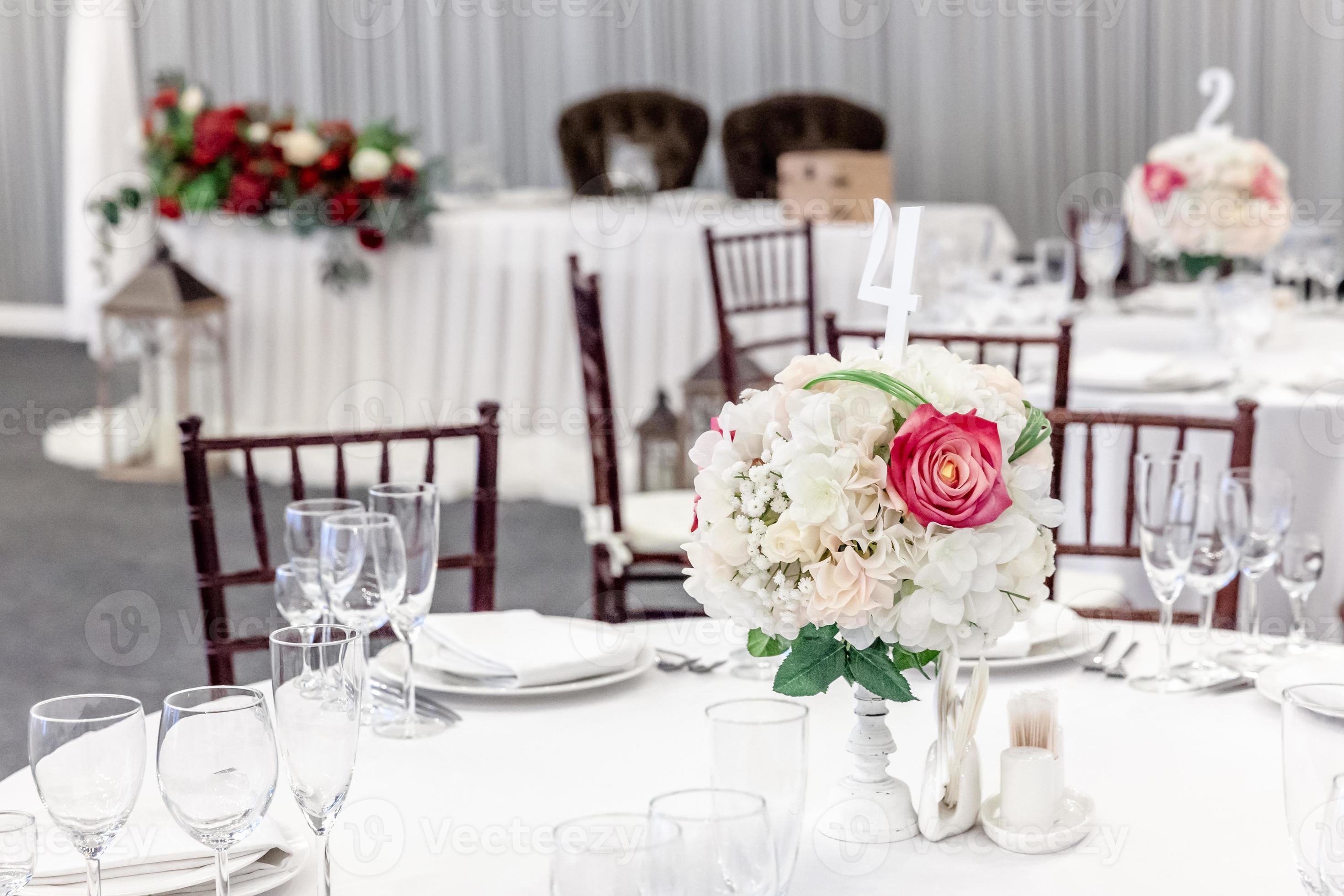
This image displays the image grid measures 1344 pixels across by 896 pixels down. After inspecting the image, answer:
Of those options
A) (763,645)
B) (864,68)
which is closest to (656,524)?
(763,645)

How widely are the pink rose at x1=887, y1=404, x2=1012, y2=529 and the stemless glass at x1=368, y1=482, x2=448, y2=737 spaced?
50cm

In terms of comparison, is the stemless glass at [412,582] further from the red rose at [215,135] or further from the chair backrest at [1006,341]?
the red rose at [215,135]

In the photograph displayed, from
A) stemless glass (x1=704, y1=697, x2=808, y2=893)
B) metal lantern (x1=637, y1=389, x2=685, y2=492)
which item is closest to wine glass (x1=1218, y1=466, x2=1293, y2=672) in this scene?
stemless glass (x1=704, y1=697, x2=808, y2=893)

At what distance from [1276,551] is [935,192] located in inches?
216

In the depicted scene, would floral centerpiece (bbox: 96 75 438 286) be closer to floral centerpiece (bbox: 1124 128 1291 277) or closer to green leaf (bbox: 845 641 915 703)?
floral centerpiece (bbox: 1124 128 1291 277)

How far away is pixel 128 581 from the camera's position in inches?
156

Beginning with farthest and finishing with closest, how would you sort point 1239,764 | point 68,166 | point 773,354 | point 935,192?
point 68,166 → point 935,192 → point 773,354 → point 1239,764

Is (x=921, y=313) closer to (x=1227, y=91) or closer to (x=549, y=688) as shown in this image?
(x=1227, y=91)

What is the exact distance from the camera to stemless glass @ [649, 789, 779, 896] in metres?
0.73

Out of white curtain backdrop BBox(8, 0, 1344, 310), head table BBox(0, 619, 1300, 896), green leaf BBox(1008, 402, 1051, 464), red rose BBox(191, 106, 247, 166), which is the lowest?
head table BBox(0, 619, 1300, 896)

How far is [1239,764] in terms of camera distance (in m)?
1.18

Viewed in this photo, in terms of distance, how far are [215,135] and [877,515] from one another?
14.2ft

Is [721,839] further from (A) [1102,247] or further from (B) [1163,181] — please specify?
(A) [1102,247]

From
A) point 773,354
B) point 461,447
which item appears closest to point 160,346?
point 461,447
